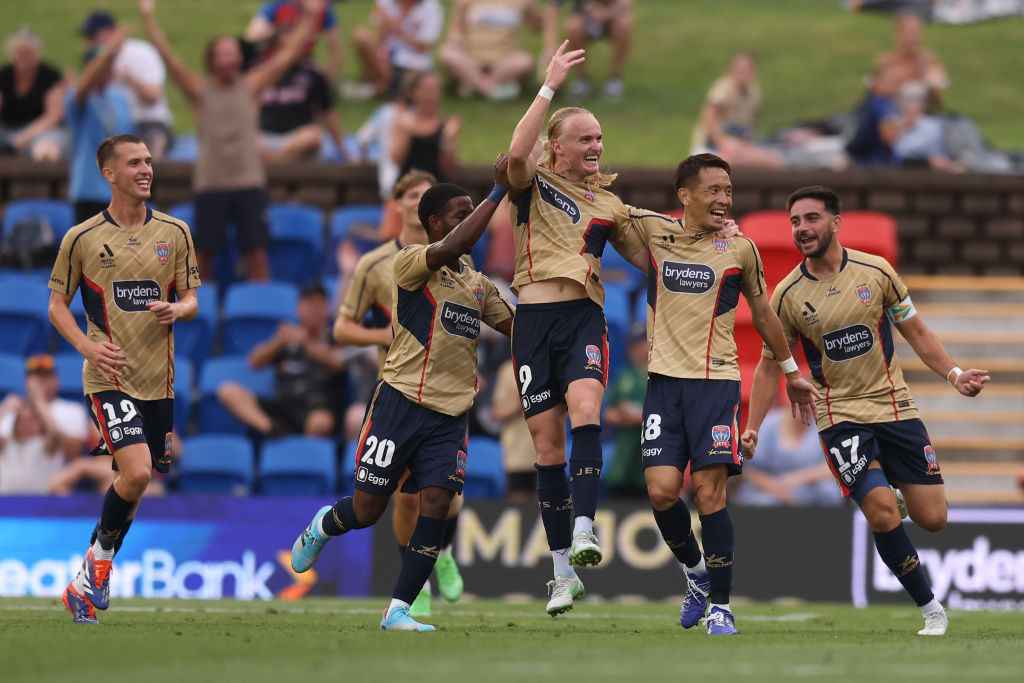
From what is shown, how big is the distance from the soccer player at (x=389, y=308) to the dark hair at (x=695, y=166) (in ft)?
6.73

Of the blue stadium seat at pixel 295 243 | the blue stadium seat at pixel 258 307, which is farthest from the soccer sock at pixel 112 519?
the blue stadium seat at pixel 295 243

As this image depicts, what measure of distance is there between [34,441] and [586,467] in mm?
8064

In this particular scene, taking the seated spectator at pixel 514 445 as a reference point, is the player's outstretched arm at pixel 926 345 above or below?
above

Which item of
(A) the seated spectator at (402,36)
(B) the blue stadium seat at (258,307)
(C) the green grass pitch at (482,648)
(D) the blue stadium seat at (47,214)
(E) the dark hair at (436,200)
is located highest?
(A) the seated spectator at (402,36)

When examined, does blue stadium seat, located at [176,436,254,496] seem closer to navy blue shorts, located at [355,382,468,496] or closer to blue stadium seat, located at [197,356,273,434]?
blue stadium seat, located at [197,356,273,434]

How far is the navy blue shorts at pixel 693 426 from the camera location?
10.9 metres

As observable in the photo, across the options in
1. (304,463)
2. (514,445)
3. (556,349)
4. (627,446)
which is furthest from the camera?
(304,463)

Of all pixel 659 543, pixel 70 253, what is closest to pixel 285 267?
pixel 659 543

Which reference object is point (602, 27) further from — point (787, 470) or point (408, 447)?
point (408, 447)

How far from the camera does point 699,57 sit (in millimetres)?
30547

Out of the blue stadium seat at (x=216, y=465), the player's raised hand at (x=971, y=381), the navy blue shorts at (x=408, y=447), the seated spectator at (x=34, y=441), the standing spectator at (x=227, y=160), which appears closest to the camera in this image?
the navy blue shorts at (x=408, y=447)

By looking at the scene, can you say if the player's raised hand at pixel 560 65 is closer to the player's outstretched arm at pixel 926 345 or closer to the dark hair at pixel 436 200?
the dark hair at pixel 436 200

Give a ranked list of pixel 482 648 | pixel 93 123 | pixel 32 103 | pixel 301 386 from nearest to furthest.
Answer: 1. pixel 482 648
2. pixel 301 386
3. pixel 93 123
4. pixel 32 103

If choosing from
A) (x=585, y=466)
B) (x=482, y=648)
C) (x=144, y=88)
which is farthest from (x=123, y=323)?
(x=144, y=88)
